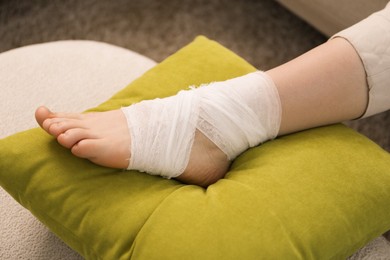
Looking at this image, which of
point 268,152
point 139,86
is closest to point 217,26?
point 139,86

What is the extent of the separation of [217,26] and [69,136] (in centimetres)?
100

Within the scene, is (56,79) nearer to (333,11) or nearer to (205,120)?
(205,120)

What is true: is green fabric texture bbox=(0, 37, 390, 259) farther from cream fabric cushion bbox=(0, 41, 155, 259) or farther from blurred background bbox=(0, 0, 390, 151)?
blurred background bbox=(0, 0, 390, 151)

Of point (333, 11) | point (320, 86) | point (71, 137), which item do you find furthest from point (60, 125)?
point (333, 11)

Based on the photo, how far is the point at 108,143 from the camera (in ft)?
2.47

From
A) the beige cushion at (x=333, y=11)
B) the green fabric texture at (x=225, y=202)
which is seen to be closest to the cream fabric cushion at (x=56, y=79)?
the green fabric texture at (x=225, y=202)

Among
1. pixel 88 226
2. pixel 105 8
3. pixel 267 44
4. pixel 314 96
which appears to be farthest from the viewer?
pixel 105 8

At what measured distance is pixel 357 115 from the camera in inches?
34.6

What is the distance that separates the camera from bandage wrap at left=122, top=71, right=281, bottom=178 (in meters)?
0.78

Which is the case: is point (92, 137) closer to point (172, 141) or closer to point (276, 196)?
point (172, 141)

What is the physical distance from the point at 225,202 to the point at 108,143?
201mm

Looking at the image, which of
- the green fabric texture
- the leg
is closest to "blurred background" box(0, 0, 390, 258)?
the leg

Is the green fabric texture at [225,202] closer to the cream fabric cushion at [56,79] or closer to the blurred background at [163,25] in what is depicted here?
the cream fabric cushion at [56,79]

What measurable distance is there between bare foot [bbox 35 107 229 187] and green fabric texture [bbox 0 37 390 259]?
0.08ft
